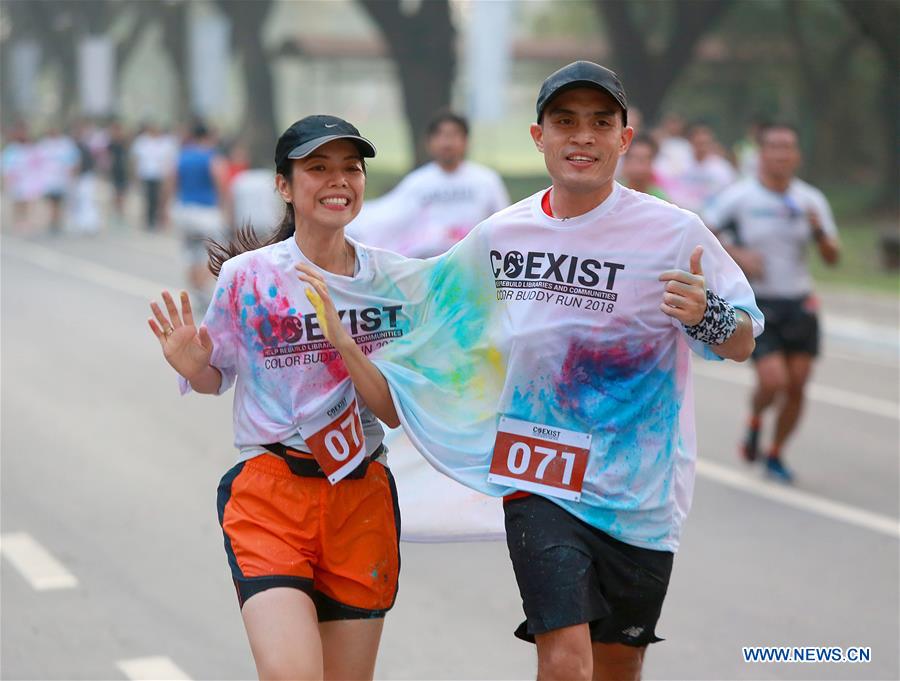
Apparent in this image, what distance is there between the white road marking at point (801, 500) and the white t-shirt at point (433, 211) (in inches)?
88.8

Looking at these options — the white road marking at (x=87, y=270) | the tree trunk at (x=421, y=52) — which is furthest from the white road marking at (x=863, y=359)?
the tree trunk at (x=421, y=52)

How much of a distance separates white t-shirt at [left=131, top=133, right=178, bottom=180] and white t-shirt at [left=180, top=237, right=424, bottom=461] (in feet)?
83.4

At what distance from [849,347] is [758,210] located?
664cm

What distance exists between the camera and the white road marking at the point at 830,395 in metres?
12.0

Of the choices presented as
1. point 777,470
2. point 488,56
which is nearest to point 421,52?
point 488,56

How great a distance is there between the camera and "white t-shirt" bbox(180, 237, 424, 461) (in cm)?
442

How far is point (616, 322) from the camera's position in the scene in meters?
4.28

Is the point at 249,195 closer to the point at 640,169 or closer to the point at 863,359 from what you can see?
the point at 863,359

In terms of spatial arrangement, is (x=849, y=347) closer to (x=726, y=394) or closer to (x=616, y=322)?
(x=726, y=394)

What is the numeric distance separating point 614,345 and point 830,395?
28.8 ft

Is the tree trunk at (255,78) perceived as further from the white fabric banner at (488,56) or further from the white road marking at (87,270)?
the white road marking at (87,270)

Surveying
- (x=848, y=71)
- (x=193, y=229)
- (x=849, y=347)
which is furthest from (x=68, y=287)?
(x=848, y=71)

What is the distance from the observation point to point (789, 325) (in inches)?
370

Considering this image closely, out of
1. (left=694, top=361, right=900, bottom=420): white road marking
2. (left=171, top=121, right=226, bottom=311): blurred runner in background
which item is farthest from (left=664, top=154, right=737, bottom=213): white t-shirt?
(left=171, top=121, right=226, bottom=311): blurred runner in background
